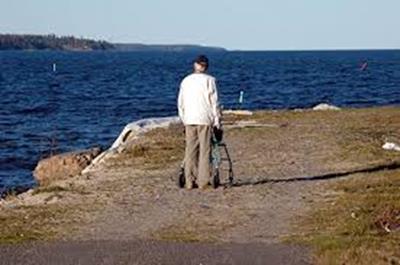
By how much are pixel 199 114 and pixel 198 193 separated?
109 centimetres

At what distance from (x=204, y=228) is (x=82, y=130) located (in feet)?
89.7

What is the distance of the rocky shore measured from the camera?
451 inches

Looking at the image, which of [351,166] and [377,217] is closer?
[377,217]

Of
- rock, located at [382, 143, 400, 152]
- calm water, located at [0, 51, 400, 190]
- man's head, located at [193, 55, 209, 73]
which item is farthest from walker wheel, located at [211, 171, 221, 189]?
calm water, located at [0, 51, 400, 190]

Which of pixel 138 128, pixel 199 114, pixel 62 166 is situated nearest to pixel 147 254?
pixel 199 114

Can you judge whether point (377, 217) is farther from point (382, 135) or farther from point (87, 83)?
point (87, 83)

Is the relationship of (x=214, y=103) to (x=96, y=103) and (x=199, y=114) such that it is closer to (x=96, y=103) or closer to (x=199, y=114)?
(x=199, y=114)

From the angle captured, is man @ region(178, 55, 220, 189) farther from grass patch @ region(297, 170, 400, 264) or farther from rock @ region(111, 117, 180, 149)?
rock @ region(111, 117, 180, 149)

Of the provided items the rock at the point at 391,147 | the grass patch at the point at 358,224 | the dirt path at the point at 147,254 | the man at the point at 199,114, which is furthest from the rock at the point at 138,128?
the dirt path at the point at 147,254

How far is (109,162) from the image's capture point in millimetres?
18594

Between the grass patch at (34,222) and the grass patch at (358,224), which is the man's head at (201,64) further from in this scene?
the grass patch at (34,222)

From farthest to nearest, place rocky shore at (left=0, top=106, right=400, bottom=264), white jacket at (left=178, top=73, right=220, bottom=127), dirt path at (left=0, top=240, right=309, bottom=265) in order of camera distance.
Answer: white jacket at (left=178, top=73, right=220, bottom=127) → rocky shore at (left=0, top=106, right=400, bottom=264) → dirt path at (left=0, top=240, right=309, bottom=265)

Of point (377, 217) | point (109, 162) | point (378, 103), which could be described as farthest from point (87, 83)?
point (377, 217)

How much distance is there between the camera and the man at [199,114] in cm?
1423
